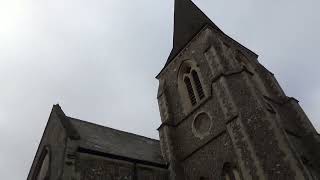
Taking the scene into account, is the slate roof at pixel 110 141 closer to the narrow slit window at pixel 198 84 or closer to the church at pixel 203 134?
the church at pixel 203 134

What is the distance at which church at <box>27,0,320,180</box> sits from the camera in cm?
1538

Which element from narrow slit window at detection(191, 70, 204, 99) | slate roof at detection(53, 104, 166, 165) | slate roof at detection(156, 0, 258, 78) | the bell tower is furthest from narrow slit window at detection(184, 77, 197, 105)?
slate roof at detection(53, 104, 166, 165)

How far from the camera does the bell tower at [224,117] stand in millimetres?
15031

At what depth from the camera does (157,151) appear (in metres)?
22.0

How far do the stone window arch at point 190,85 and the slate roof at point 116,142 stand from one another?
3.54 meters

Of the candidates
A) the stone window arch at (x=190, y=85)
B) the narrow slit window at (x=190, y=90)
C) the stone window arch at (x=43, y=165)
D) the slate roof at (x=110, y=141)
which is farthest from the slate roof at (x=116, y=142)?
the narrow slit window at (x=190, y=90)

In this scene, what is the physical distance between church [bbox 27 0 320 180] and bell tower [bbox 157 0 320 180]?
46 mm

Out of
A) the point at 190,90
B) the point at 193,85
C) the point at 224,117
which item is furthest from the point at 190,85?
the point at 224,117

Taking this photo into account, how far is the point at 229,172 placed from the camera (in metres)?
16.6

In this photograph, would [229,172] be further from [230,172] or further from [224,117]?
[224,117]

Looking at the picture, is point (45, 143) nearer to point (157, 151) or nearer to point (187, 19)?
point (157, 151)

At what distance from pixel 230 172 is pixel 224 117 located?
108 inches

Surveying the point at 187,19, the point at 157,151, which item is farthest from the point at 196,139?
the point at 187,19

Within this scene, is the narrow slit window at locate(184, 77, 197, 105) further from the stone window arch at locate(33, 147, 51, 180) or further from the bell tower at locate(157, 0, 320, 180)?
the stone window arch at locate(33, 147, 51, 180)
